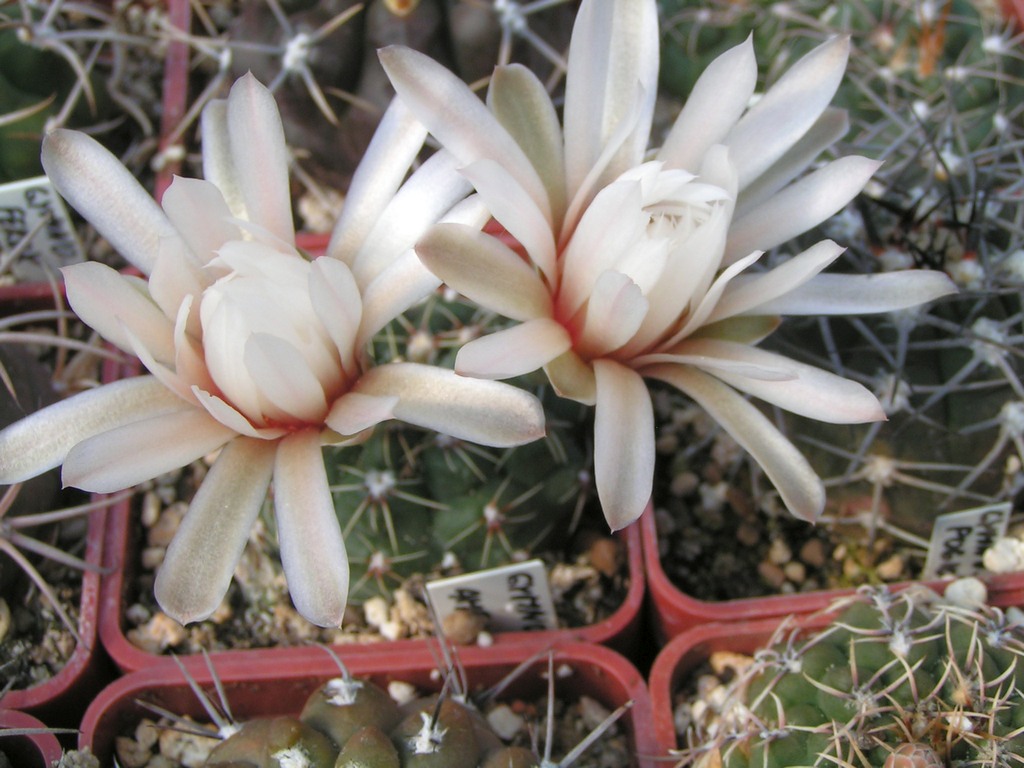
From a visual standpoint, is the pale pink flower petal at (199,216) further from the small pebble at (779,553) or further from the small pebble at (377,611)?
the small pebble at (779,553)

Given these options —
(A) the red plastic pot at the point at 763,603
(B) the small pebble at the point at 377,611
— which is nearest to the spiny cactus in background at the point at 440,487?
(B) the small pebble at the point at 377,611

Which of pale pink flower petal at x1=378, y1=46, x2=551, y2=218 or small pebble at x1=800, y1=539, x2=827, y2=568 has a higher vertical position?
pale pink flower petal at x1=378, y1=46, x2=551, y2=218

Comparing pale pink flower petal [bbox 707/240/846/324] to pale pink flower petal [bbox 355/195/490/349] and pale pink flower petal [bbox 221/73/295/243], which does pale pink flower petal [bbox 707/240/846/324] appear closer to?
pale pink flower petal [bbox 355/195/490/349]

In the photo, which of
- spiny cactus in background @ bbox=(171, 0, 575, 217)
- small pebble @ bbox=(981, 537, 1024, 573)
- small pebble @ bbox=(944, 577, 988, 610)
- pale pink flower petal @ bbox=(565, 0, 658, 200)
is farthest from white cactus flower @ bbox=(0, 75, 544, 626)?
small pebble @ bbox=(981, 537, 1024, 573)

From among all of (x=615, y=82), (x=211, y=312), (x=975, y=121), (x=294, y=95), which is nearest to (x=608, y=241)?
(x=615, y=82)

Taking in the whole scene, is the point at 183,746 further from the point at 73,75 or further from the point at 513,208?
the point at 73,75

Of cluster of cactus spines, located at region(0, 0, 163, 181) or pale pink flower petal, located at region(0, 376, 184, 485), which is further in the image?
cluster of cactus spines, located at region(0, 0, 163, 181)

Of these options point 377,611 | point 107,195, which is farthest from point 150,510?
point 107,195
